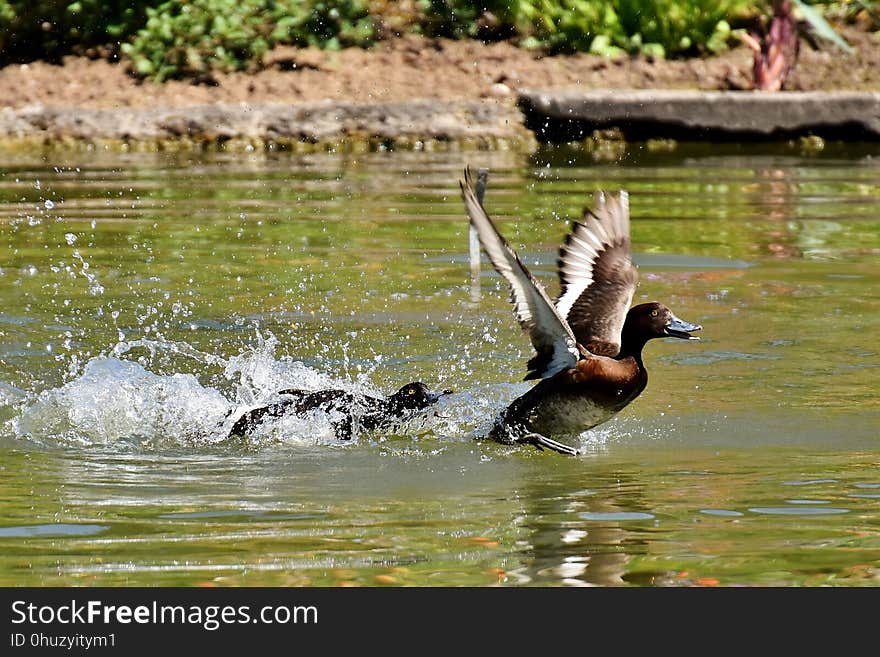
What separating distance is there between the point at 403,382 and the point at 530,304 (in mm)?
2022

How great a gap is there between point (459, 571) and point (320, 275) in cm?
561

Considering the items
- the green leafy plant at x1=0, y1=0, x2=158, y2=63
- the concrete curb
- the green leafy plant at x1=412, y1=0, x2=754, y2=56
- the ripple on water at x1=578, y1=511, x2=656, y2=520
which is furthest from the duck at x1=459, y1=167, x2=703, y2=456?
the green leafy plant at x1=0, y1=0, x2=158, y2=63

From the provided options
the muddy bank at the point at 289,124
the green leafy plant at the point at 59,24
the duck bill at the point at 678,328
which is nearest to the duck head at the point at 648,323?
the duck bill at the point at 678,328

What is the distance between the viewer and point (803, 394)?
719 centimetres

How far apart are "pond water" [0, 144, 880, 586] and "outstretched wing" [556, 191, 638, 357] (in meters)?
0.48

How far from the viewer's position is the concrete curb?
52.4 feet

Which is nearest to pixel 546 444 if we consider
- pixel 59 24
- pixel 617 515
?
pixel 617 515

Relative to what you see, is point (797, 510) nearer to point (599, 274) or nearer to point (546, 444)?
point (546, 444)

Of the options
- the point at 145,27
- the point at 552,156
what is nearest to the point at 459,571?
the point at 552,156

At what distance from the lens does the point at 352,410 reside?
6.72 m

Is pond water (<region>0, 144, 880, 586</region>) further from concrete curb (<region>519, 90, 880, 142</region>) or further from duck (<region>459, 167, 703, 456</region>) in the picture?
concrete curb (<region>519, 90, 880, 142</region>)

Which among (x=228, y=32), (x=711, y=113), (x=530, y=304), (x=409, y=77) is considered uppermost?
(x=228, y=32)

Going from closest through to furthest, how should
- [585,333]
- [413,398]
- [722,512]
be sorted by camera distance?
[722,512] → [413,398] → [585,333]
